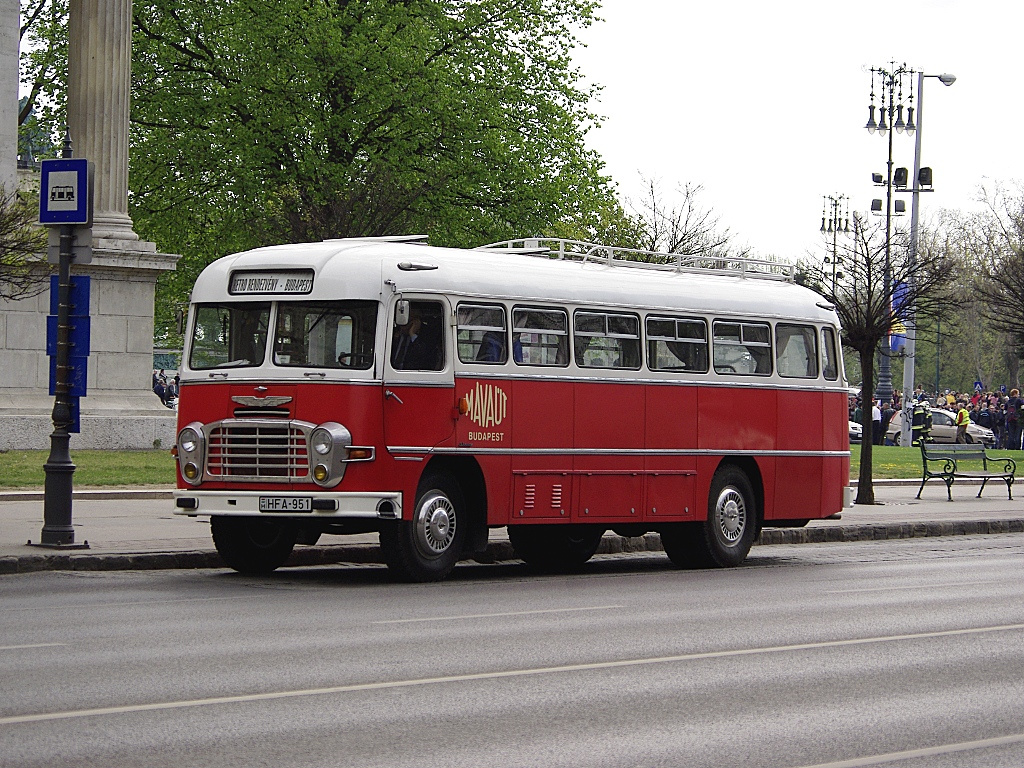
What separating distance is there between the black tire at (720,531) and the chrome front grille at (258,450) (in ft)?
17.2

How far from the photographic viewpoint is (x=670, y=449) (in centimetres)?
1898

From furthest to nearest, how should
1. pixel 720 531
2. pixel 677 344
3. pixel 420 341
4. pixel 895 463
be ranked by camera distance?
pixel 895 463 → pixel 720 531 → pixel 677 344 → pixel 420 341

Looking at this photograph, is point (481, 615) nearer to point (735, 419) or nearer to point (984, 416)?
point (735, 419)

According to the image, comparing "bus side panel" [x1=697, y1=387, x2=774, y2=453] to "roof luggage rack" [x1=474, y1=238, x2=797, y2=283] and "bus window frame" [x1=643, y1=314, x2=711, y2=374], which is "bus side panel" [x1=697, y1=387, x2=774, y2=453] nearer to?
"bus window frame" [x1=643, y1=314, x2=711, y2=374]

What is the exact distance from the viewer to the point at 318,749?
7.57 m

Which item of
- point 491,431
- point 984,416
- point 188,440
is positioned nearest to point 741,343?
point 491,431

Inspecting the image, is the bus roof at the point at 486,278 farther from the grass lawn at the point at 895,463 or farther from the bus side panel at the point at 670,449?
the grass lawn at the point at 895,463

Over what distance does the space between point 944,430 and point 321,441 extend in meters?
51.9

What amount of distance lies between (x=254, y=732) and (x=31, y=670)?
2.44 m

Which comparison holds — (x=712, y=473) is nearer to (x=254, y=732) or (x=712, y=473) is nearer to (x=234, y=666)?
(x=234, y=666)

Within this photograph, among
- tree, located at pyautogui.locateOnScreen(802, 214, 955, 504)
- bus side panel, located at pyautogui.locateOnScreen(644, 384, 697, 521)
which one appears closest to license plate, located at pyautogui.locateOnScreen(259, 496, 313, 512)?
bus side panel, located at pyautogui.locateOnScreen(644, 384, 697, 521)

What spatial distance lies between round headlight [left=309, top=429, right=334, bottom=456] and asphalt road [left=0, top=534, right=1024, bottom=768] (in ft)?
4.05

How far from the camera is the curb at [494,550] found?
16375 mm

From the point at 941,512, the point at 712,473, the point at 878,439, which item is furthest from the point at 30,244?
the point at 878,439
